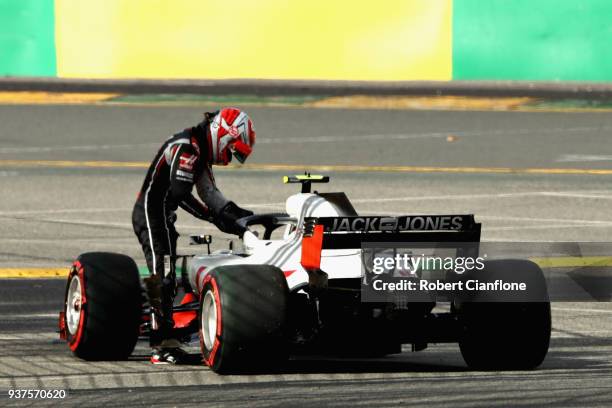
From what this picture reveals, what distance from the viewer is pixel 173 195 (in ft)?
31.4

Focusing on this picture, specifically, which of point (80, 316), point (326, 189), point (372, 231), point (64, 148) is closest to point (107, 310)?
point (80, 316)

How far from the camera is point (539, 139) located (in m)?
22.1

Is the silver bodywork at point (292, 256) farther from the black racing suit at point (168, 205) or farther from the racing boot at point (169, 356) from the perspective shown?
the racing boot at point (169, 356)

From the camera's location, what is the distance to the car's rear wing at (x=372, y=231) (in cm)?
881

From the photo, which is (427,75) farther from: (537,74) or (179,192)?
(179,192)

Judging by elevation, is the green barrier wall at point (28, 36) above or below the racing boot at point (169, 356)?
above

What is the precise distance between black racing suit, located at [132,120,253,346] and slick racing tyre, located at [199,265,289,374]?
989 mm

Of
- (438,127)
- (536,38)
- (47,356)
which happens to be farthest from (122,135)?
(47,356)

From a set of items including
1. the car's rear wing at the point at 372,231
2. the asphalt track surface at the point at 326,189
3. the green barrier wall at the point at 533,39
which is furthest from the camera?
the green barrier wall at the point at 533,39

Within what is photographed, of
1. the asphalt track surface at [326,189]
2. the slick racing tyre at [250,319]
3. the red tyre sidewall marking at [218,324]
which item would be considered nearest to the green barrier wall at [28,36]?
the asphalt track surface at [326,189]

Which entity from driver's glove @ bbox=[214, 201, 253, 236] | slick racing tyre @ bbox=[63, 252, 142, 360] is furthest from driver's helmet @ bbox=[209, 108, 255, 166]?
slick racing tyre @ bbox=[63, 252, 142, 360]

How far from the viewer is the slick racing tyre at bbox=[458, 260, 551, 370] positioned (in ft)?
29.7

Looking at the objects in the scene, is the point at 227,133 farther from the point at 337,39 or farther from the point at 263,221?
the point at 337,39

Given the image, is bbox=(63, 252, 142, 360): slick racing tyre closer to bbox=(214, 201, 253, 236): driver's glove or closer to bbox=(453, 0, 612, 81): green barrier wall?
bbox=(214, 201, 253, 236): driver's glove
